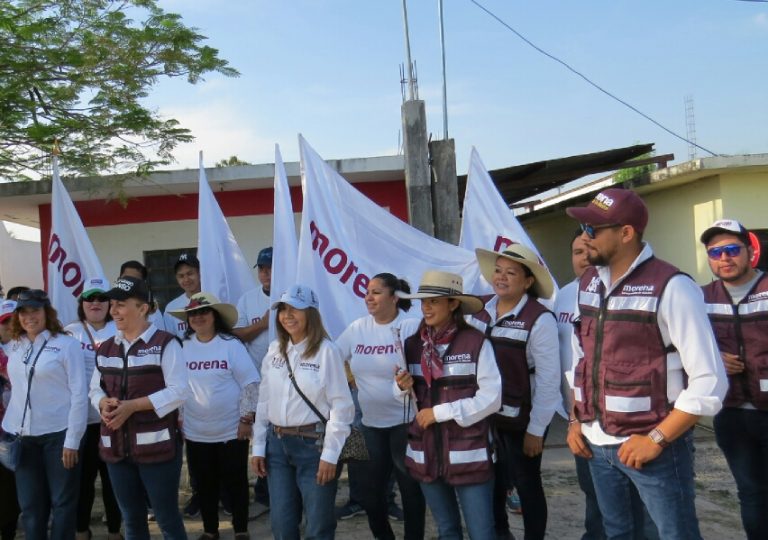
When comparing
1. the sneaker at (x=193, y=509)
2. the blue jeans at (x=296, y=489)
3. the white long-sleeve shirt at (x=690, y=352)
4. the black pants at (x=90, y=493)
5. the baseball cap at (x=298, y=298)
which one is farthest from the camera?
the sneaker at (x=193, y=509)

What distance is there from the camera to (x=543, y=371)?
376 centimetres

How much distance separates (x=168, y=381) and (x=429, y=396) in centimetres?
153

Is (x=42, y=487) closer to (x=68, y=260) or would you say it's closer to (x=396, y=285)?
(x=68, y=260)

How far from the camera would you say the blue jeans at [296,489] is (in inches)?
139

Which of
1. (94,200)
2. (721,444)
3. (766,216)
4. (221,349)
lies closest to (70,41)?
(94,200)

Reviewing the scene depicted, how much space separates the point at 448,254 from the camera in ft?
17.7

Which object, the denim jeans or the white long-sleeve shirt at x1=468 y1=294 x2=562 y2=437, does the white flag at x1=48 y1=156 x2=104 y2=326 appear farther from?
the white long-sleeve shirt at x1=468 y1=294 x2=562 y2=437

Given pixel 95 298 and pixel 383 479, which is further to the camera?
pixel 95 298

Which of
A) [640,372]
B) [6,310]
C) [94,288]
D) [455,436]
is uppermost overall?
[94,288]

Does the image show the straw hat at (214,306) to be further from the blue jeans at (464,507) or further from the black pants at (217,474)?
the blue jeans at (464,507)

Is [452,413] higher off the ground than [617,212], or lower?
lower

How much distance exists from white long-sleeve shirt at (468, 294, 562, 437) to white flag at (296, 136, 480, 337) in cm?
156

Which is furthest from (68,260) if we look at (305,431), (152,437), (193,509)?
(305,431)

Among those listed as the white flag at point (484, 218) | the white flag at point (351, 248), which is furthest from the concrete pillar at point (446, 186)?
the white flag at point (351, 248)
